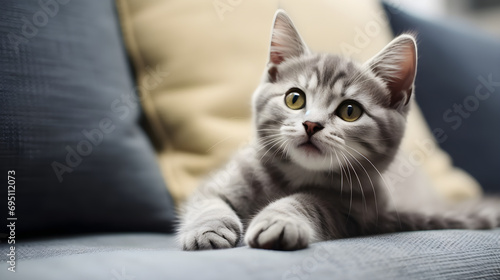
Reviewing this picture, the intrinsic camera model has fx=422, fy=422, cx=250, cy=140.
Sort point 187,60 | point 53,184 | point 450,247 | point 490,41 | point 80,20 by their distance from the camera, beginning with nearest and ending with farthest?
point 450,247 < point 53,184 < point 80,20 < point 187,60 < point 490,41

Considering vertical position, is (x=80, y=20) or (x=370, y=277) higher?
(x=80, y=20)

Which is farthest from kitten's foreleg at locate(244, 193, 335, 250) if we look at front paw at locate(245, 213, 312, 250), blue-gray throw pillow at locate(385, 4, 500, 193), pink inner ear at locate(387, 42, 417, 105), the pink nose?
blue-gray throw pillow at locate(385, 4, 500, 193)

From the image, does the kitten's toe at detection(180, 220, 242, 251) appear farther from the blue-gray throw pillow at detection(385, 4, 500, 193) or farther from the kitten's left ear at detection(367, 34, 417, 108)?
the blue-gray throw pillow at detection(385, 4, 500, 193)


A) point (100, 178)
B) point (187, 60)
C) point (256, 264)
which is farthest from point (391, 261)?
point (187, 60)

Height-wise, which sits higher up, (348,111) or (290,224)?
(348,111)

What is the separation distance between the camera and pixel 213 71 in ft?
3.63

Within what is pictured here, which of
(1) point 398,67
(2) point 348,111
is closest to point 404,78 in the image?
(1) point 398,67

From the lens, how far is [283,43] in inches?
34.2

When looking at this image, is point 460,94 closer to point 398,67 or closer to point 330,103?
point 398,67

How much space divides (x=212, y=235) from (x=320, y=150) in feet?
0.80

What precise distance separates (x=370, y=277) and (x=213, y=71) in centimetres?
71

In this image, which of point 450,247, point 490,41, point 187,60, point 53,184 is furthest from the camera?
point 490,41

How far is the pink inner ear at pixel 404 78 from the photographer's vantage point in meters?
0.81

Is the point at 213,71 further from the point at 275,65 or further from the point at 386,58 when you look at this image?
the point at 386,58
